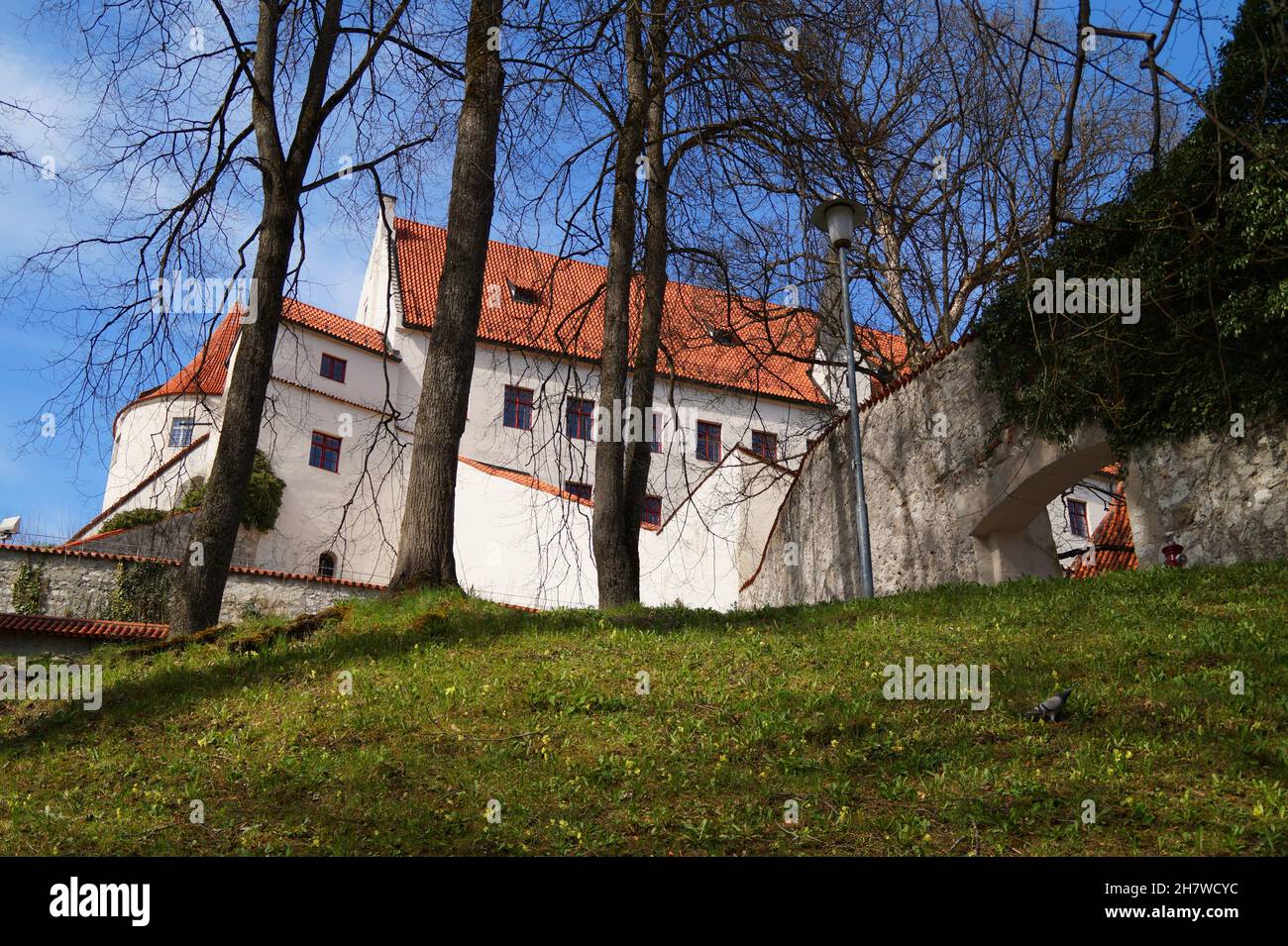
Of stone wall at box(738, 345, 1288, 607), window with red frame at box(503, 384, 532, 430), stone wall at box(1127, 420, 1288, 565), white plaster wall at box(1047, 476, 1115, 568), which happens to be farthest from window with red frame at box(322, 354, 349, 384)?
stone wall at box(1127, 420, 1288, 565)

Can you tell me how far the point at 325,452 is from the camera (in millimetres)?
30953

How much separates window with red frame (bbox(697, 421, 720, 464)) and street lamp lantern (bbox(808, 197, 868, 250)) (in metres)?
25.4

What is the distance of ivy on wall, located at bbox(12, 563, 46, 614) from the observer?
71.2ft

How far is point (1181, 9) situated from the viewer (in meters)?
5.05

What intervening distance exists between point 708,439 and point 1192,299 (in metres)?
27.0

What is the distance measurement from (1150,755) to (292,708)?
473cm

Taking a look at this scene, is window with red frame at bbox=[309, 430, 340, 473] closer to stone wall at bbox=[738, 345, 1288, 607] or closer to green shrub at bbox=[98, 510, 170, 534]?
green shrub at bbox=[98, 510, 170, 534]

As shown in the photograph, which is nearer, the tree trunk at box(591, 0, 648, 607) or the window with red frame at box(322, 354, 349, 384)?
the tree trunk at box(591, 0, 648, 607)

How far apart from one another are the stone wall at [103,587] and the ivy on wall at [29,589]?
0.07m

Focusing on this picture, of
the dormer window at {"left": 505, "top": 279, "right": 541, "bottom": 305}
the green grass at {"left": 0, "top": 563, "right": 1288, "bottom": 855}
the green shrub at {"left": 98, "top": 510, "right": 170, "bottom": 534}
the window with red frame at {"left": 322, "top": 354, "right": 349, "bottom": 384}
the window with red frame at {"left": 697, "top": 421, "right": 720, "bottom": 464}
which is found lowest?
the green grass at {"left": 0, "top": 563, "right": 1288, "bottom": 855}

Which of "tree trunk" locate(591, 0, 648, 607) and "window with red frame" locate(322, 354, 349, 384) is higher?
"window with red frame" locate(322, 354, 349, 384)

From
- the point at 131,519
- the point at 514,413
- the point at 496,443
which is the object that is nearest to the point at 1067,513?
the point at 514,413

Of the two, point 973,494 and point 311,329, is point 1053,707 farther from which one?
point 311,329
